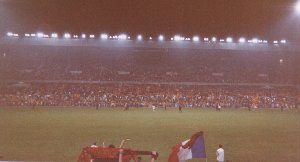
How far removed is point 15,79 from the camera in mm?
65938

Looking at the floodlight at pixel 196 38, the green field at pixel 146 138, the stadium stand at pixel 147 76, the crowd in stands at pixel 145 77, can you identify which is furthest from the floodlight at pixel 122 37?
the green field at pixel 146 138

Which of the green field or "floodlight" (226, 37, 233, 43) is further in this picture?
"floodlight" (226, 37, 233, 43)

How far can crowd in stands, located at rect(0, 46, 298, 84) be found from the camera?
69.2m

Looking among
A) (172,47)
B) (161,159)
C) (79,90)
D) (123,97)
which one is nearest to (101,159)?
(161,159)

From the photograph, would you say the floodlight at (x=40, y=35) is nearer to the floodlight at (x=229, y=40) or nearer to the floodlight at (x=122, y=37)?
the floodlight at (x=122, y=37)

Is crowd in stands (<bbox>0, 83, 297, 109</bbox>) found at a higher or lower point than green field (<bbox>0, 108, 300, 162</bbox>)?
higher

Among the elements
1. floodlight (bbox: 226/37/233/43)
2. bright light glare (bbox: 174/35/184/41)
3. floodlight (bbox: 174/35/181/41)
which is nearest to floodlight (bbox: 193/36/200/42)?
bright light glare (bbox: 174/35/184/41)

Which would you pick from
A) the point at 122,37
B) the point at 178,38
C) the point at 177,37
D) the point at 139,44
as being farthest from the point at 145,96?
the point at 178,38

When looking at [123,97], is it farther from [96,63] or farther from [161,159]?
[161,159]

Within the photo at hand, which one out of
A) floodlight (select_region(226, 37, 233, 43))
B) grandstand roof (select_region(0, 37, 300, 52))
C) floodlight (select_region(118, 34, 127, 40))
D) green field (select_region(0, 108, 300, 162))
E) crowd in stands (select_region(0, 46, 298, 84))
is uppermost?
floodlight (select_region(118, 34, 127, 40))

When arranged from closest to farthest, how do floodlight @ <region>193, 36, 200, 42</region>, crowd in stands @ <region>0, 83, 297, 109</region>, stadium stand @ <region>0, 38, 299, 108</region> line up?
crowd in stands @ <region>0, 83, 297, 109</region>, stadium stand @ <region>0, 38, 299, 108</region>, floodlight @ <region>193, 36, 200, 42</region>

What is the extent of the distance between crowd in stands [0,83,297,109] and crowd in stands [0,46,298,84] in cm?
192

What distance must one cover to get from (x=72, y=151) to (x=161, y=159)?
15.3 ft

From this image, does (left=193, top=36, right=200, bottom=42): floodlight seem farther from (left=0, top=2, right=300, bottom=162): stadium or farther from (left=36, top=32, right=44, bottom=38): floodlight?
(left=36, top=32, right=44, bottom=38): floodlight
